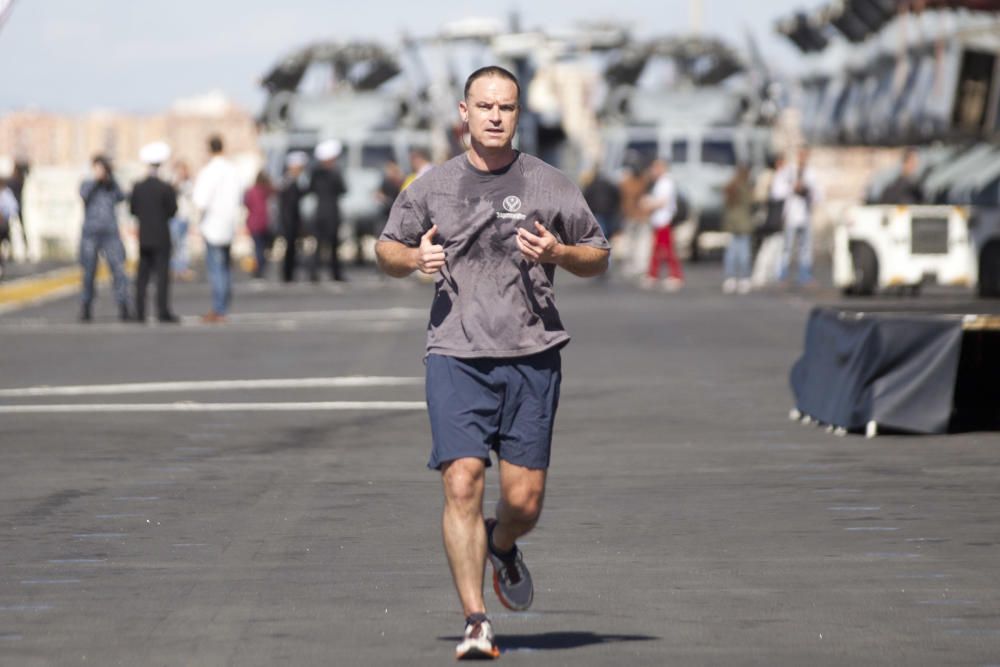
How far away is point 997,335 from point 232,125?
10871cm

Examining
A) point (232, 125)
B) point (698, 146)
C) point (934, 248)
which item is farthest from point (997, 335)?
point (232, 125)

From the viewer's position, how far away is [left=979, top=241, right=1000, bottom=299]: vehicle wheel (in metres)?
29.3

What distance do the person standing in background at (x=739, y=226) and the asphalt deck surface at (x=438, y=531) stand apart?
14346mm

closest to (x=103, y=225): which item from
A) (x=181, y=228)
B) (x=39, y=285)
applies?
(x=39, y=285)

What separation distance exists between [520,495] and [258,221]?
32462 mm

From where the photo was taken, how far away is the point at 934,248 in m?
29.6

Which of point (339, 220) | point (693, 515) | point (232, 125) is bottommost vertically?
point (232, 125)

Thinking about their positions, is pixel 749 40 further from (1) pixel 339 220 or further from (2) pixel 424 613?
(2) pixel 424 613

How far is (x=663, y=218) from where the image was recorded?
3588 centimetres

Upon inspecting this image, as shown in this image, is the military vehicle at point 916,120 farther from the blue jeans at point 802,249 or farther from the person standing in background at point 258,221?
the person standing in background at point 258,221

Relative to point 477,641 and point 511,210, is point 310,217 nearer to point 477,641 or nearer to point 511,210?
point 511,210

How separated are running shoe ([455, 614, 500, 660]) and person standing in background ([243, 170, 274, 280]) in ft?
107

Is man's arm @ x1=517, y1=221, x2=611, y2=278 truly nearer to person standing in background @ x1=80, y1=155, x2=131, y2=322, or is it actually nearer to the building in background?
person standing in background @ x1=80, y1=155, x2=131, y2=322

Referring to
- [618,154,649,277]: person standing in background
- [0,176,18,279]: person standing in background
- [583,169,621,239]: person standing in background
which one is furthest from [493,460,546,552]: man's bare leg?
[0,176,18,279]: person standing in background
